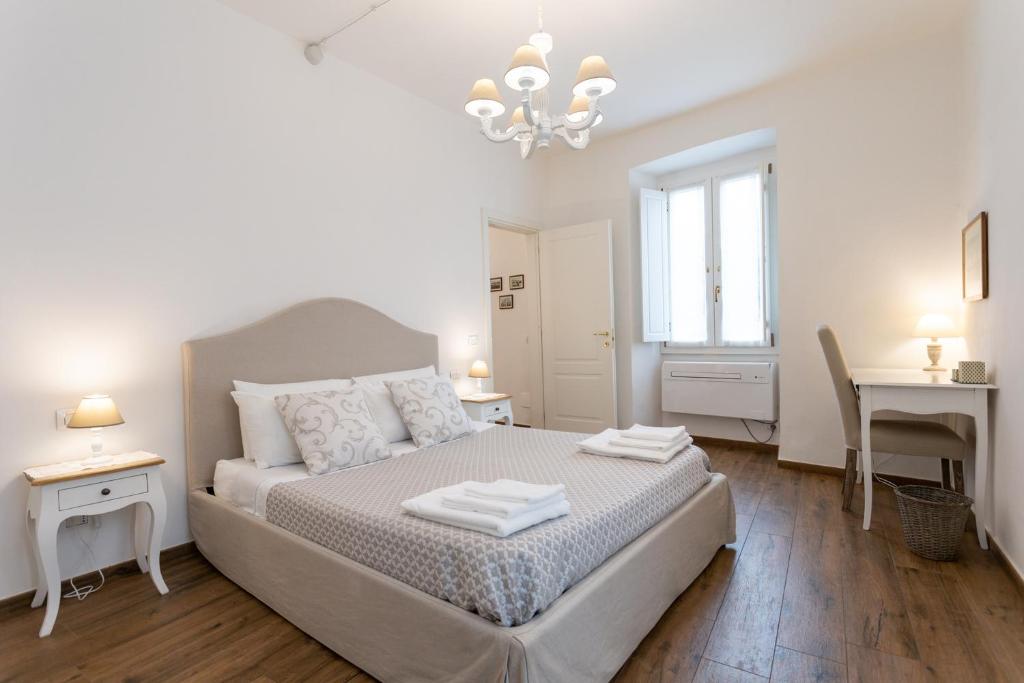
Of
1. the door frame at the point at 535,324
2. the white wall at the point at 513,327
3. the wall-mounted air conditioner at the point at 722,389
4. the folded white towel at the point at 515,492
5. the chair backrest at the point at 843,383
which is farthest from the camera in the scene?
the white wall at the point at 513,327

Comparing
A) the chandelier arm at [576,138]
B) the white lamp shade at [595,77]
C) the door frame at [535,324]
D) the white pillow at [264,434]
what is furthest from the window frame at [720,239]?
the white pillow at [264,434]

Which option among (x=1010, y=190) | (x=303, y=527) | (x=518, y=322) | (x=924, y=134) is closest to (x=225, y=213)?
(x=303, y=527)

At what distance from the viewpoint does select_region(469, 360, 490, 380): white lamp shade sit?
406 centimetres

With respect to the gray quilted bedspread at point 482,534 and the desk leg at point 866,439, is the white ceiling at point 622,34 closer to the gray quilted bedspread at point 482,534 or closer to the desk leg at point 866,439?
the desk leg at point 866,439

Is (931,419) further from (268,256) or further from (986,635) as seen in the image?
(268,256)

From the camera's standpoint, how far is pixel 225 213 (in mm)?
2783

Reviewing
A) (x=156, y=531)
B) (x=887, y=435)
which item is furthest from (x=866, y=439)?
(x=156, y=531)

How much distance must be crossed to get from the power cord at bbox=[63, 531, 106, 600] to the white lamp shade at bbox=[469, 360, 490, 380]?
2.49 metres

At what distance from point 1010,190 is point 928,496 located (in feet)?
4.89

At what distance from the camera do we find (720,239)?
468cm

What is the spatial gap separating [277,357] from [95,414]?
35.3 inches

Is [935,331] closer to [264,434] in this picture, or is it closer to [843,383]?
[843,383]

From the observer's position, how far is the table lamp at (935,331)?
3.05 metres

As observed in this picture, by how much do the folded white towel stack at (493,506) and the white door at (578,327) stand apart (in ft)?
10.3
